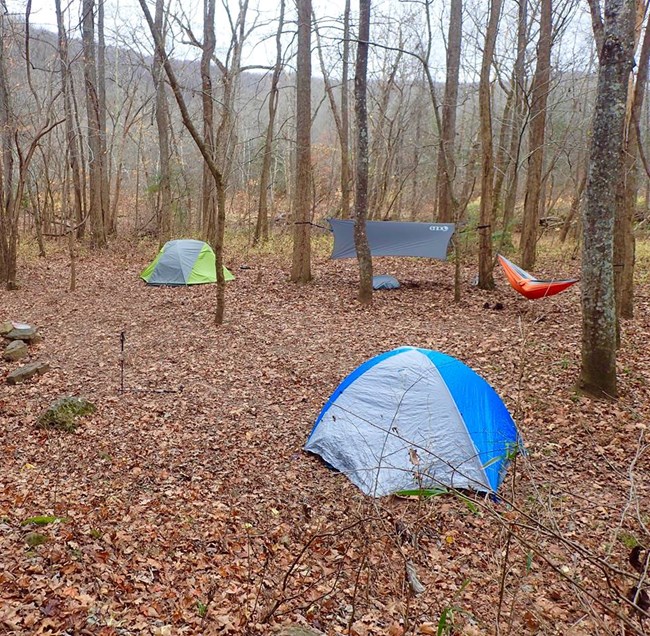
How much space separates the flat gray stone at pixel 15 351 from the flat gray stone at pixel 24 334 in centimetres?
25

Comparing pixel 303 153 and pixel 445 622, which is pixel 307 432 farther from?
pixel 303 153

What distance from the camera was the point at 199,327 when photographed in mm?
7695

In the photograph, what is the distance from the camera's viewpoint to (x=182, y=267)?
10.6 m

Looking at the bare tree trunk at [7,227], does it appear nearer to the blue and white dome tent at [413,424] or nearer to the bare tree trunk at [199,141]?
the bare tree trunk at [199,141]

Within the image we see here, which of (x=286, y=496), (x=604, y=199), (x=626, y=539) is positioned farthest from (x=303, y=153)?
(x=626, y=539)

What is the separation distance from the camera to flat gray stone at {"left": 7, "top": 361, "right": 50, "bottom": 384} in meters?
5.83

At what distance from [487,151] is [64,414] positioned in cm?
717

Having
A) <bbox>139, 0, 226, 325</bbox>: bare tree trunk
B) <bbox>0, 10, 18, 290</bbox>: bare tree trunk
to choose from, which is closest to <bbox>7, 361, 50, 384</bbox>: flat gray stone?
<bbox>139, 0, 226, 325</bbox>: bare tree trunk

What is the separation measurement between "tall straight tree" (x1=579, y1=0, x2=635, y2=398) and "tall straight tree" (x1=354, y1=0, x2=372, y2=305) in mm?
3808

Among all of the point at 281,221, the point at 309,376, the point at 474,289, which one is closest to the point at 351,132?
the point at 281,221

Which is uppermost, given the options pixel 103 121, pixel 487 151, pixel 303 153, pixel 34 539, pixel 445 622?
pixel 103 121

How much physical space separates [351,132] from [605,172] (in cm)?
1807

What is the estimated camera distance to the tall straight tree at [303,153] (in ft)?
30.3

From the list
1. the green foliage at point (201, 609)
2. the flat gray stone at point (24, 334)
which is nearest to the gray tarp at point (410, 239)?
the flat gray stone at point (24, 334)
